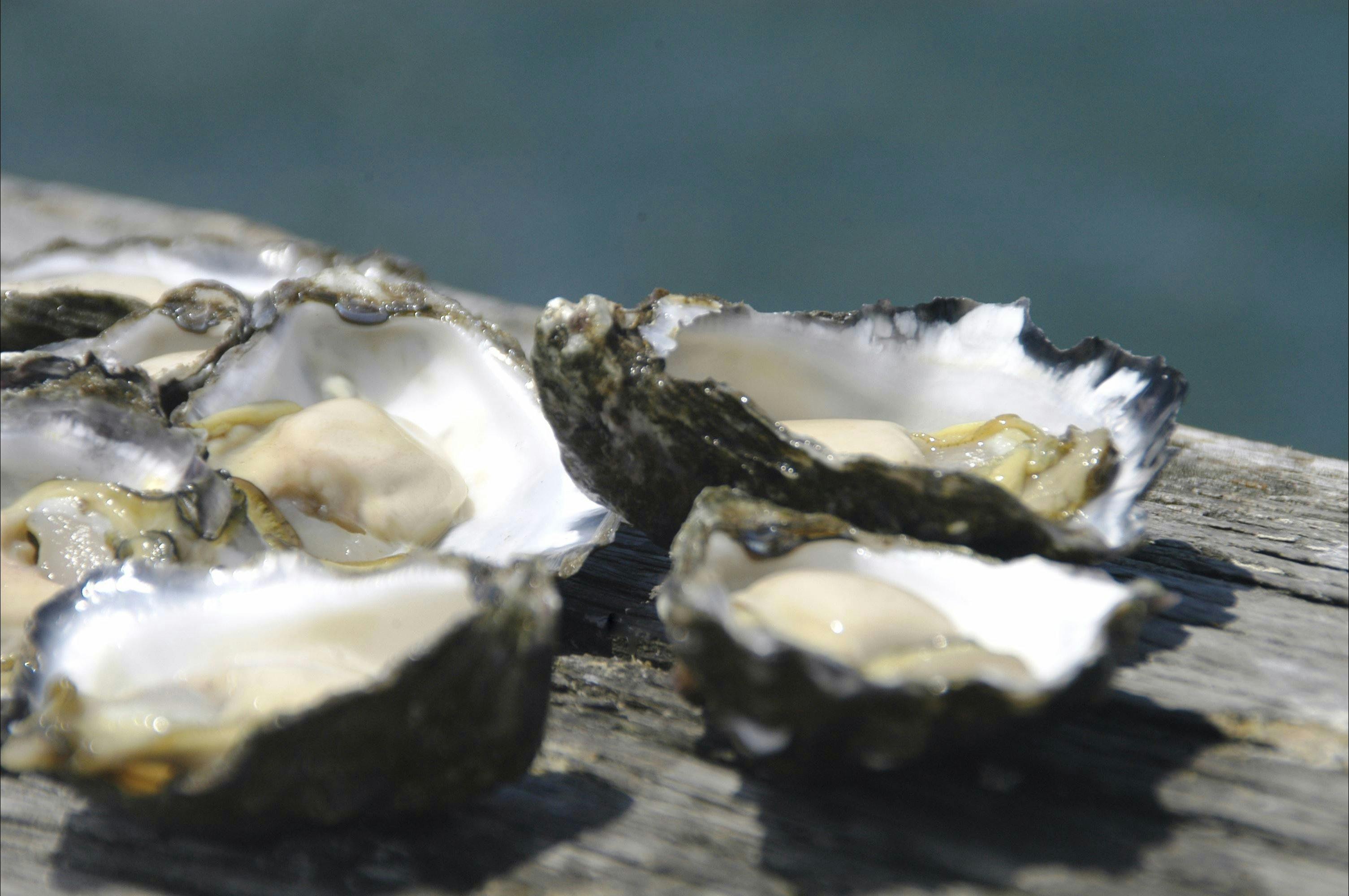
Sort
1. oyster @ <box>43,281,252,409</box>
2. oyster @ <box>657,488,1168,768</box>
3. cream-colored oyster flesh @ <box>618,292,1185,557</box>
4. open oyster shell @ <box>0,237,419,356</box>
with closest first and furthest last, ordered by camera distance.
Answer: oyster @ <box>657,488,1168,768</box>
cream-colored oyster flesh @ <box>618,292,1185,557</box>
oyster @ <box>43,281,252,409</box>
open oyster shell @ <box>0,237,419,356</box>

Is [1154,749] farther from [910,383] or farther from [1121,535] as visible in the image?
[910,383]

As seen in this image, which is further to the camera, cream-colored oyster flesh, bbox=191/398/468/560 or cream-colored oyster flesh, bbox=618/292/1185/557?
cream-colored oyster flesh, bbox=191/398/468/560

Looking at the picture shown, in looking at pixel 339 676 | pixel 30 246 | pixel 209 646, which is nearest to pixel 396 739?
pixel 339 676

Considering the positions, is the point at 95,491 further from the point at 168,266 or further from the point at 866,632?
the point at 168,266

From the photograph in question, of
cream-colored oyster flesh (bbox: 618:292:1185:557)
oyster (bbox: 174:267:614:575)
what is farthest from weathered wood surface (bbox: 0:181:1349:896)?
oyster (bbox: 174:267:614:575)

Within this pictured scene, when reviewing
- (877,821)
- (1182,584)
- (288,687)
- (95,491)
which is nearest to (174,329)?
(95,491)

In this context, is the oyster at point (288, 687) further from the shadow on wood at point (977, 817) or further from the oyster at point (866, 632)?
the shadow on wood at point (977, 817)

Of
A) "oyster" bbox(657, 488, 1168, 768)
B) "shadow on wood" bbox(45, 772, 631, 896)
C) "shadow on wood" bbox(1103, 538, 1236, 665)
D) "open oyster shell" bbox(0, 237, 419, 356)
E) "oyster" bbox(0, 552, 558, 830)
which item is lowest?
"shadow on wood" bbox(45, 772, 631, 896)

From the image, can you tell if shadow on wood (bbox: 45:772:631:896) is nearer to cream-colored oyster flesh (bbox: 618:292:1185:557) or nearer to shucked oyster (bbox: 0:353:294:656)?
shucked oyster (bbox: 0:353:294:656)
